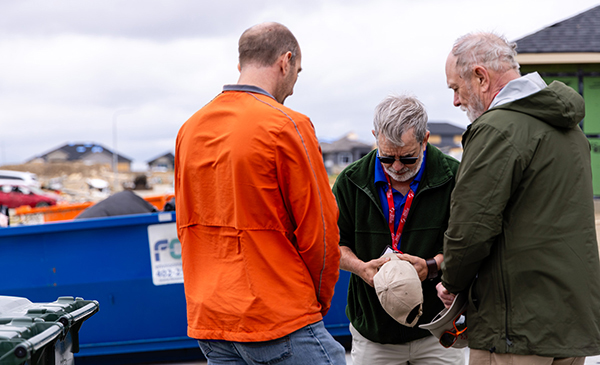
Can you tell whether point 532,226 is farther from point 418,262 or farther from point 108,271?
point 108,271

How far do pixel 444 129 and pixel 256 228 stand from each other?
6346cm

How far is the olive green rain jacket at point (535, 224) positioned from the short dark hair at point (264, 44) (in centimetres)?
85

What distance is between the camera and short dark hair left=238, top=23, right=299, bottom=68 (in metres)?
2.09

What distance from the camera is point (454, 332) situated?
232 centimetres

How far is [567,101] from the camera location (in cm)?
196

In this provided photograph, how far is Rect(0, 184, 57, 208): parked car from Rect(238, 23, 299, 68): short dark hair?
29881 mm

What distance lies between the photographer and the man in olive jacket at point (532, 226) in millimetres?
1931

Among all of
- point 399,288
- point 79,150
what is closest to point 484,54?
point 399,288

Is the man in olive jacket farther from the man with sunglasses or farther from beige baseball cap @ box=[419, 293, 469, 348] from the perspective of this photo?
the man with sunglasses

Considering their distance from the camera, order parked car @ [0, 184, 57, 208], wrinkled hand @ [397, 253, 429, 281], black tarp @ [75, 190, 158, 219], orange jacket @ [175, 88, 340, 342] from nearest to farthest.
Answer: orange jacket @ [175, 88, 340, 342] < wrinkled hand @ [397, 253, 429, 281] < black tarp @ [75, 190, 158, 219] < parked car @ [0, 184, 57, 208]

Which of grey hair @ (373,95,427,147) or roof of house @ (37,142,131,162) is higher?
roof of house @ (37,142,131,162)

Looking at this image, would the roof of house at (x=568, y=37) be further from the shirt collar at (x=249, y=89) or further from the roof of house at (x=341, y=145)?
the roof of house at (x=341, y=145)

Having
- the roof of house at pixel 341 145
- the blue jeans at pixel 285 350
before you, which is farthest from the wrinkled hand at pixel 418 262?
the roof of house at pixel 341 145

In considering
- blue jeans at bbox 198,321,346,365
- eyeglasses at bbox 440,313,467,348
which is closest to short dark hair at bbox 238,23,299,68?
blue jeans at bbox 198,321,346,365
